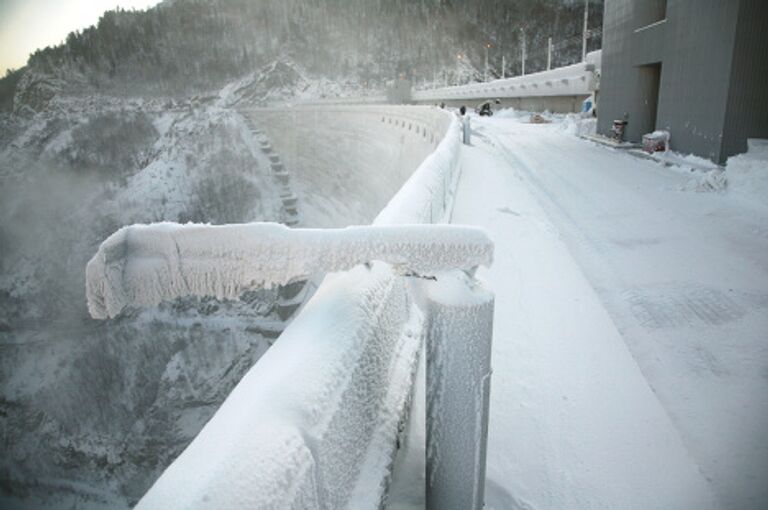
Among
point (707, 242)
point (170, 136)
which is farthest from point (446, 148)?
point (170, 136)

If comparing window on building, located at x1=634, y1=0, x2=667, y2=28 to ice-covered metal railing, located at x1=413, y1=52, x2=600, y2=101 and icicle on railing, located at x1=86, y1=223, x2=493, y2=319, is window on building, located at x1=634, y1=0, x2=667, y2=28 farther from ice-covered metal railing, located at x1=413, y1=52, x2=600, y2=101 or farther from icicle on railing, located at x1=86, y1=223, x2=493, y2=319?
icicle on railing, located at x1=86, y1=223, x2=493, y2=319

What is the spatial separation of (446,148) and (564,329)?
6290 mm

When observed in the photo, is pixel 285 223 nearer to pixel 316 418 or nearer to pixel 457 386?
pixel 457 386

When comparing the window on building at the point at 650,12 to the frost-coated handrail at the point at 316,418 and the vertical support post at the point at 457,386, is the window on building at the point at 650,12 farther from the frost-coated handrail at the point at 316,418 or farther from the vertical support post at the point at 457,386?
the vertical support post at the point at 457,386

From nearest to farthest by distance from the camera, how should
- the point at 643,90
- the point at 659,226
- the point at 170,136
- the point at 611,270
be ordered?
the point at 611,270
the point at 659,226
the point at 643,90
the point at 170,136

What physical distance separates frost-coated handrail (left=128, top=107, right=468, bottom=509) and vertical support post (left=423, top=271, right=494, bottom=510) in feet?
0.84

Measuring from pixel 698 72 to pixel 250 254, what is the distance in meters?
17.8

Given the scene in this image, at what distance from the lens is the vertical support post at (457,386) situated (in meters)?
2.00

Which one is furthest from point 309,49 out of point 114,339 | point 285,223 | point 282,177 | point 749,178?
point 749,178

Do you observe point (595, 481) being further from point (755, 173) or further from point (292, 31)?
point (292, 31)

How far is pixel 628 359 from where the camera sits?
167 inches

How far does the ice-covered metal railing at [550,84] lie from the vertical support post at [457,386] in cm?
3253

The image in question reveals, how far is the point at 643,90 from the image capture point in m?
19.9

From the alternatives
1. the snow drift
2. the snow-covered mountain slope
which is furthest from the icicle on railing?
the snow-covered mountain slope
